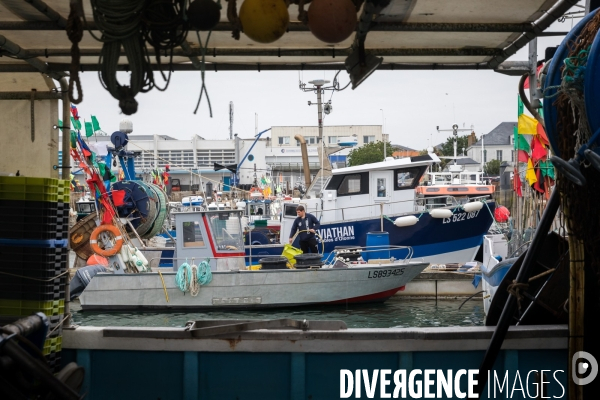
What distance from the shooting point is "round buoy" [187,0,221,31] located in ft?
10.5

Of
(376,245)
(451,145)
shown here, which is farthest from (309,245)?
(451,145)

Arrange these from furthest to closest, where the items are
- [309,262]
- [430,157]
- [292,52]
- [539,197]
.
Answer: [430,157], [309,262], [539,197], [292,52]

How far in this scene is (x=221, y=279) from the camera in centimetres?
1428

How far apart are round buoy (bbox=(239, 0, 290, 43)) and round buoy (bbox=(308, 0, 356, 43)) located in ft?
0.52

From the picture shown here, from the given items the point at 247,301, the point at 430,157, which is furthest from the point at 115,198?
the point at 430,157

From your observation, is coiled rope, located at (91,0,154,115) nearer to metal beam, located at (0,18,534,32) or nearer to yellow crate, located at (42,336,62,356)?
metal beam, located at (0,18,534,32)

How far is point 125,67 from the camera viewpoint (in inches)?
173

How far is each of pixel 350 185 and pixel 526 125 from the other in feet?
31.5

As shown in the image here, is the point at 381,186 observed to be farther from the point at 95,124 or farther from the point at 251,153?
the point at 251,153

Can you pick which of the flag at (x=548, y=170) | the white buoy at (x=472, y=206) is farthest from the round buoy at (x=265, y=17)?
the white buoy at (x=472, y=206)

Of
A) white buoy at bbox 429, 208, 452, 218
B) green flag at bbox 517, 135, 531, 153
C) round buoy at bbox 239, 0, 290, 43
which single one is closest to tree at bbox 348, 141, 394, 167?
white buoy at bbox 429, 208, 452, 218

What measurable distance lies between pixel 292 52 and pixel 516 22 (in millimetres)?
1535

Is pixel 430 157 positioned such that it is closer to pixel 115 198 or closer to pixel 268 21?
pixel 115 198

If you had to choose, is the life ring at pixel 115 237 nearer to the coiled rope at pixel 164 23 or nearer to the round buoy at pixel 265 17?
the coiled rope at pixel 164 23
